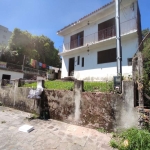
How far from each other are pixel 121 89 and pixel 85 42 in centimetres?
882

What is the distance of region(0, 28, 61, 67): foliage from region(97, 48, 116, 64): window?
774 inches

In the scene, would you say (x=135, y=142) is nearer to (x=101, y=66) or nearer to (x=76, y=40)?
(x=101, y=66)

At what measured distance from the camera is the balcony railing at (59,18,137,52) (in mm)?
9228

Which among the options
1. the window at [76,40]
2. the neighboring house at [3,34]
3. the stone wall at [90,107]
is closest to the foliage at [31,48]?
the window at [76,40]

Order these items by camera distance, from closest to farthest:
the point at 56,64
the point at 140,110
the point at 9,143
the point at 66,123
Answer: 1. the point at 9,143
2. the point at 140,110
3. the point at 66,123
4. the point at 56,64

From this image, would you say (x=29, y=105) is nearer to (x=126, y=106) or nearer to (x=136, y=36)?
(x=126, y=106)

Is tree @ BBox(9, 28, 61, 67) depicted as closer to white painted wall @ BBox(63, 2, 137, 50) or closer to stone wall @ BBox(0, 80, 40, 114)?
stone wall @ BBox(0, 80, 40, 114)

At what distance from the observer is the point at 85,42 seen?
12133 millimetres

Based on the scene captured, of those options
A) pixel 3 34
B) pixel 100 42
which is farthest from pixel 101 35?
pixel 3 34

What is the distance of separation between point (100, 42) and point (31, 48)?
21728 mm

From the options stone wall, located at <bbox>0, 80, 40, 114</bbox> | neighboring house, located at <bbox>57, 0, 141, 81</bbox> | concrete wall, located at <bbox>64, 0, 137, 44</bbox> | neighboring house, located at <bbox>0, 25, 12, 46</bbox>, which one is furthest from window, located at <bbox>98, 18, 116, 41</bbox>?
neighboring house, located at <bbox>0, 25, 12, 46</bbox>

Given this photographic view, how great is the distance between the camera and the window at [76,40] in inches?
513

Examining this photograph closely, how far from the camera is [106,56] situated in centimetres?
1054

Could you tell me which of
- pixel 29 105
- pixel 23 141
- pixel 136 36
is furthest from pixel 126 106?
pixel 136 36
